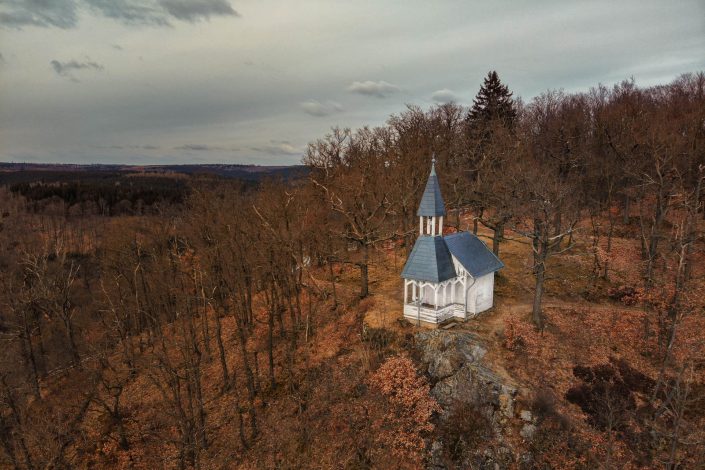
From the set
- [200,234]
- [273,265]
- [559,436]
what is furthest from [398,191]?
[559,436]

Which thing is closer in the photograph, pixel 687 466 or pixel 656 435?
pixel 687 466

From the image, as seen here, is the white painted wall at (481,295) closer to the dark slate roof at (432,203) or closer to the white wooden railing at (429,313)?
the white wooden railing at (429,313)

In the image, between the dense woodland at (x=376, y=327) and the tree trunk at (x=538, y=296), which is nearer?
the dense woodland at (x=376, y=327)

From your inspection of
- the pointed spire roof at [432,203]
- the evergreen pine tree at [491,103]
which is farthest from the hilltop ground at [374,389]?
the evergreen pine tree at [491,103]

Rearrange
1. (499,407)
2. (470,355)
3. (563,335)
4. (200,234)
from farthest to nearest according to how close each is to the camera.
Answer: (200,234)
(563,335)
(470,355)
(499,407)

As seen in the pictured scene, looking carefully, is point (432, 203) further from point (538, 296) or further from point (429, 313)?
point (538, 296)

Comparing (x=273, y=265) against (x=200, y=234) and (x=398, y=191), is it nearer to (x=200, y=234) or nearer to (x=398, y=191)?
(x=200, y=234)

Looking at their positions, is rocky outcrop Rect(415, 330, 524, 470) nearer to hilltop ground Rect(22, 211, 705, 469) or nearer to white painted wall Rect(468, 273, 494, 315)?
hilltop ground Rect(22, 211, 705, 469)
